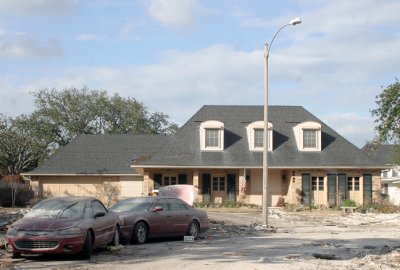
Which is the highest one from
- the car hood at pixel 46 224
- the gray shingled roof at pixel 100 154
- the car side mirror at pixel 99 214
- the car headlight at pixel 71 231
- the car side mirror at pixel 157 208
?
the gray shingled roof at pixel 100 154

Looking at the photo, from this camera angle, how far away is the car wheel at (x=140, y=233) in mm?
18875

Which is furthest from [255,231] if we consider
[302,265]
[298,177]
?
[298,177]

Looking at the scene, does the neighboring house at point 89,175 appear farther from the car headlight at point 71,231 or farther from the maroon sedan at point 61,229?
the car headlight at point 71,231

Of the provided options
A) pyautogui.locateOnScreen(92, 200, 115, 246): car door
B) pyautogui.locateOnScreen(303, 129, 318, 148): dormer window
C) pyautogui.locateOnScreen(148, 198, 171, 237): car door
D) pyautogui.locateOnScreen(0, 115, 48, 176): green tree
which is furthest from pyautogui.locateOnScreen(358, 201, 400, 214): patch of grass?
pyautogui.locateOnScreen(0, 115, 48, 176): green tree

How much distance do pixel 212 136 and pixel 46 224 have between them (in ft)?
102

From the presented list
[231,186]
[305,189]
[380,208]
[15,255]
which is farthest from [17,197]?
[15,255]

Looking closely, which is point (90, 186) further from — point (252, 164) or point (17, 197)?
point (252, 164)

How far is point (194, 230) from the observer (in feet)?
69.7

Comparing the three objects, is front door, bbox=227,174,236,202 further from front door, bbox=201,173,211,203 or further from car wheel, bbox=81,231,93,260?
car wheel, bbox=81,231,93,260

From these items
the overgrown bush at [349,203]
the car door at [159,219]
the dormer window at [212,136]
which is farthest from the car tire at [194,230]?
the dormer window at [212,136]

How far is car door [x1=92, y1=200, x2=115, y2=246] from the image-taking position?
15.5 m

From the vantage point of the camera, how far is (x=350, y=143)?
153 ft

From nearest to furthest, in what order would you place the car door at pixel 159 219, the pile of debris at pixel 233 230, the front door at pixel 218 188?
the car door at pixel 159 219 → the pile of debris at pixel 233 230 → the front door at pixel 218 188

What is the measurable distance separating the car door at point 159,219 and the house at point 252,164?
73.1 ft
